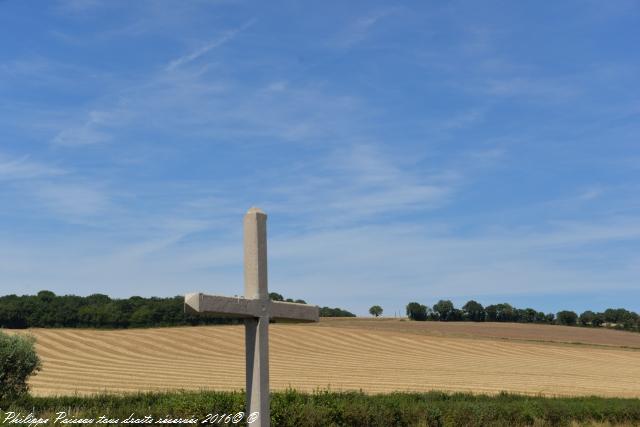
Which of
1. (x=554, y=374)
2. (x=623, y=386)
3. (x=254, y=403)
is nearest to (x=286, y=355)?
(x=554, y=374)

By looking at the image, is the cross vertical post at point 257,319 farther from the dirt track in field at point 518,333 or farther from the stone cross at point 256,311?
the dirt track in field at point 518,333

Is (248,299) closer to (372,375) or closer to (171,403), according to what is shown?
(171,403)

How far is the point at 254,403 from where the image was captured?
7.79 metres

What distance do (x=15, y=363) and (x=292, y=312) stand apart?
2105cm

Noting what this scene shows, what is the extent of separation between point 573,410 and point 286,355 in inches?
1434

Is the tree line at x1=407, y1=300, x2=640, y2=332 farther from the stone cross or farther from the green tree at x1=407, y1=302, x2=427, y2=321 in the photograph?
the stone cross

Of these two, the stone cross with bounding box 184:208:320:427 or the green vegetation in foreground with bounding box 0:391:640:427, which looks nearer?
the stone cross with bounding box 184:208:320:427

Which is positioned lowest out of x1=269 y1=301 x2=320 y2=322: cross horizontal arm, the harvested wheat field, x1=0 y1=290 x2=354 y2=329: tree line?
the harvested wheat field

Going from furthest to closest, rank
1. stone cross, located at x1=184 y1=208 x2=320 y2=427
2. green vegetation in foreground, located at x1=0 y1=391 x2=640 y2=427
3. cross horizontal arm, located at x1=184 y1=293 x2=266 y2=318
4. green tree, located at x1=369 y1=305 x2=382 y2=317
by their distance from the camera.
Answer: green tree, located at x1=369 y1=305 x2=382 y2=317 → green vegetation in foreground, located at x1=0 y1=391 x2=640 y2=427 → stone cross, located at x1=184 y1=208 x2=320 y2=427 → cross horizontal arm, located at x1=184 y1=293 x2=266 y2=318

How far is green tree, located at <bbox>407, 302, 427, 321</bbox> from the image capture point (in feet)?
356

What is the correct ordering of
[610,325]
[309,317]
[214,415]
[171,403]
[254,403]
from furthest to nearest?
[610,325] < [171,403] < [214,415] < [309,317] < [254,403]

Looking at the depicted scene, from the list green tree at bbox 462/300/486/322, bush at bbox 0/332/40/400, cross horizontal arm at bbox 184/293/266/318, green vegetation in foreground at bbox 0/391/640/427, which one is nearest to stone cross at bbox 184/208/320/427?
cross horizontal arm at bbox 184/293/266/318

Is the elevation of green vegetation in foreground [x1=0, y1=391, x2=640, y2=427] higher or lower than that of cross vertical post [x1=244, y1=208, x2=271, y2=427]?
lower

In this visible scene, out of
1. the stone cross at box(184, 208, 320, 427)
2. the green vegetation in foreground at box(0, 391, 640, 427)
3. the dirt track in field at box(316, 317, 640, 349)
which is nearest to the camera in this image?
the stone cross at box(184, 208, 320, 427)
